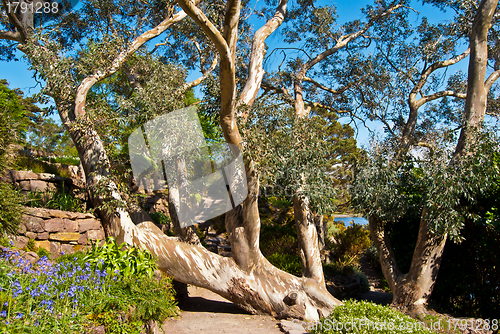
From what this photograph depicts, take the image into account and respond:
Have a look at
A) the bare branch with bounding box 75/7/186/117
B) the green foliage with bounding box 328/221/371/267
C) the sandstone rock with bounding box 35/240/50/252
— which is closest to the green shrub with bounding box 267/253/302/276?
the green foliage with bounding box 328/221/371/267

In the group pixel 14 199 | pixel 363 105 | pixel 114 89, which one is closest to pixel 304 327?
pixel 14 199

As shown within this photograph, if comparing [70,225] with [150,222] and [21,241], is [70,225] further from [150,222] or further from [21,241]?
[150,222]

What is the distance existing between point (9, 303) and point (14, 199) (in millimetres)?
3414

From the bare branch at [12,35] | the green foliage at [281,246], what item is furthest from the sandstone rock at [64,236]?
the green foliage at [281,246]

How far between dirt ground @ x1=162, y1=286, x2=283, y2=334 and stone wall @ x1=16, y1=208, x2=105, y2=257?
2.75 metres

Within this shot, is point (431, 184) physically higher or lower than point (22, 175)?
lower

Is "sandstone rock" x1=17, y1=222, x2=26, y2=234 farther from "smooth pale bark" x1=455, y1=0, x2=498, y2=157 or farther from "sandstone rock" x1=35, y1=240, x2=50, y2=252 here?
"smooth pale bark" x1=455, y1=0, x2=498, y2=157

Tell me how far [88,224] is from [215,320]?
4.04 meters

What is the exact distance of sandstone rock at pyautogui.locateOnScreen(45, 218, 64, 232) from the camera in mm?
6727

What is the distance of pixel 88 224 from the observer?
753 cm

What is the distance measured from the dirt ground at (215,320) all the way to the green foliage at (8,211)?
338cm

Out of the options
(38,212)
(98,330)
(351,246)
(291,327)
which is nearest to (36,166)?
(38,212)

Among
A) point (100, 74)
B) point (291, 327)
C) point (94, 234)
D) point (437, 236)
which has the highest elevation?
point (100, 74)

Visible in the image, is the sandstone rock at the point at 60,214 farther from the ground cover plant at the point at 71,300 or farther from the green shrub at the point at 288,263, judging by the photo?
the green shrub at the point at 288,263
